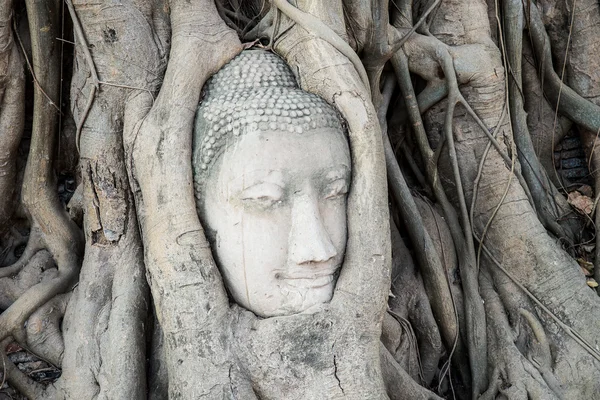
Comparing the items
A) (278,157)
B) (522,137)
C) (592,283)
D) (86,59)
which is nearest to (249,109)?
(278,157)

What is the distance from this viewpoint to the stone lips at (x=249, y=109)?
6.48 feet

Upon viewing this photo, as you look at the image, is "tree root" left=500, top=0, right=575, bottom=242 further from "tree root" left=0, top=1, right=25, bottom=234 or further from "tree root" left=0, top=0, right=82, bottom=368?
"tree root" left=0, top=1, right=25, bottom=234

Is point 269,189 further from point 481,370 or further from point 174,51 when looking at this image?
point 481,370

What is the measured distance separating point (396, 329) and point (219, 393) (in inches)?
35.3

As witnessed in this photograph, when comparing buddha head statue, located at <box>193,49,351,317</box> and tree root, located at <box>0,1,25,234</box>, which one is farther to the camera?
tree root, located at <box>0,1,25,234</box>

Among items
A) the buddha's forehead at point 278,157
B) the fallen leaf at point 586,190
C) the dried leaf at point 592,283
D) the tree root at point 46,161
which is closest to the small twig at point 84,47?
the tree root at point 46,161

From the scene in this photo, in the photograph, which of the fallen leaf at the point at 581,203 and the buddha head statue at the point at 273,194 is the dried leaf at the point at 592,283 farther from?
the buddha head statue at the point at 273,194

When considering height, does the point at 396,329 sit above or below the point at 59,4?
below

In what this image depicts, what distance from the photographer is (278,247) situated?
194 centimetres

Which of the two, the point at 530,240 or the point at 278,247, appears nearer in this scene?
the point at 278,247

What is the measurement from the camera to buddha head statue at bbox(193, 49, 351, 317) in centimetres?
194

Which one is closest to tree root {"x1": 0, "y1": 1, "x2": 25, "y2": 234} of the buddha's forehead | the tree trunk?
the tree trunk

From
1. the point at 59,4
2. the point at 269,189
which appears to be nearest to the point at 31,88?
the point at 59,4

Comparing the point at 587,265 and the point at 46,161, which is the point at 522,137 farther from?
the point at 46,161
